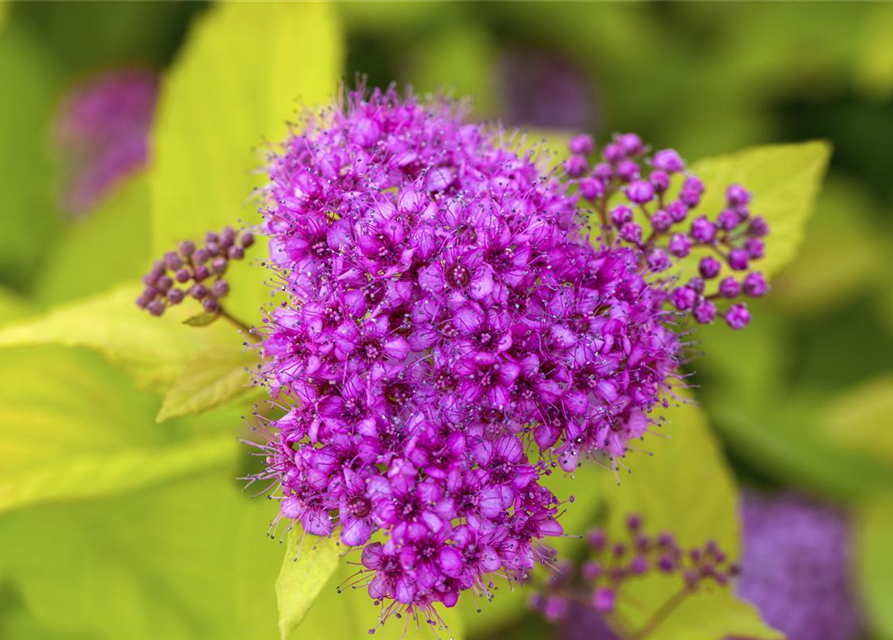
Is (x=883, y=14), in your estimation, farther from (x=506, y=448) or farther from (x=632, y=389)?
(x=506, y=448)

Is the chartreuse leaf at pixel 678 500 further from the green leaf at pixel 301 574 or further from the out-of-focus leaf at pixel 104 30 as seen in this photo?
the out-of-focus leaf at pixel 104 30

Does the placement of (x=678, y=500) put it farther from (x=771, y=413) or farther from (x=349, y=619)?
(x=771, y=413)

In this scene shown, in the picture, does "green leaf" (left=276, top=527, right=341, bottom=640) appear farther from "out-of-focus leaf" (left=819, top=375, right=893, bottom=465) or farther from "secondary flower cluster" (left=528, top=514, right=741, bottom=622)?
"out-of-focus leaf" (left=819, top=375, right=893, bottom=465)

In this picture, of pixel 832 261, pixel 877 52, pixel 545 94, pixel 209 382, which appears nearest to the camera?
pixel 209 382

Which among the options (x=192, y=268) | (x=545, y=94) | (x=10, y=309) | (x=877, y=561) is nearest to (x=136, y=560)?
(x=10, y=309)

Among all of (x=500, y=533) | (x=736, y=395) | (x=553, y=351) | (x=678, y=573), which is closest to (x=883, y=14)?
(x=736, y=395)

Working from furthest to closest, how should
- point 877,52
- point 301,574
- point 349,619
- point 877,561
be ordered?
1. point 877,52
2. point 877,561
3. point 349,619
4. point 301,574

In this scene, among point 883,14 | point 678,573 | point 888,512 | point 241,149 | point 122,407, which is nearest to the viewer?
point 678,573
